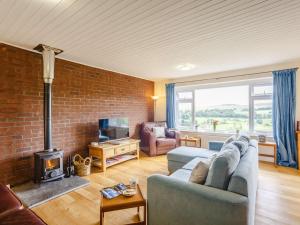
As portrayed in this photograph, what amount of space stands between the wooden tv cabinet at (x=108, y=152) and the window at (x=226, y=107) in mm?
2110

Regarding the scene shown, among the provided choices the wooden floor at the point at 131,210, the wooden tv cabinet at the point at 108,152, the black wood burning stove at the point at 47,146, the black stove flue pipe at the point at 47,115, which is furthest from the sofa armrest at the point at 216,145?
the black stove flue pipe at the point at 47,115

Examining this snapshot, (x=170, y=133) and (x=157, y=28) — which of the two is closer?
(x=157, y=28)

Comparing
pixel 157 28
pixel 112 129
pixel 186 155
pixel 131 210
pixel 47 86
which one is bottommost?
pixel 131 210

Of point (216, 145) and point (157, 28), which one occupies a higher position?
point (157, 28)

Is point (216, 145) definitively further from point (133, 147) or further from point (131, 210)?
point (131, 210)

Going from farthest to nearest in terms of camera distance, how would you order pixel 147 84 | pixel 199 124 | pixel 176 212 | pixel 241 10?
pixel 147 84 → pixel 199 124 → pixel 241 10 → pixel 176 212

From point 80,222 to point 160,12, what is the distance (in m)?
2.42

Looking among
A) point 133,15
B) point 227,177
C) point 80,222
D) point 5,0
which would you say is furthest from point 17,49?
point 227,177

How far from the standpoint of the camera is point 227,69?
434 centimetres

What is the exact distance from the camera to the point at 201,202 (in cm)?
141

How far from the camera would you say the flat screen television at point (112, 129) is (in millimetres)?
3734

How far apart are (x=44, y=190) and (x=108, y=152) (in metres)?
1.27

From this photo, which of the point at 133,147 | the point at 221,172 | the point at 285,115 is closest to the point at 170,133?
the point at 133,147

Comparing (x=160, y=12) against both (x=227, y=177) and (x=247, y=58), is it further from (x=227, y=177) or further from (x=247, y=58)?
(x=247, y=58)
